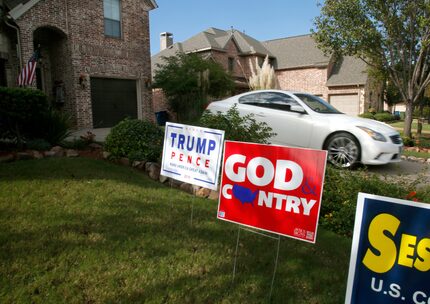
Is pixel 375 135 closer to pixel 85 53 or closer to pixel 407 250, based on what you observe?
pixel 407 250

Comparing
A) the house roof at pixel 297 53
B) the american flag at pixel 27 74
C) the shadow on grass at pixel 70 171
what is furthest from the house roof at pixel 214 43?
the shadow on grass at pixel 70 171

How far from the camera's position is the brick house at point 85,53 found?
12625mm

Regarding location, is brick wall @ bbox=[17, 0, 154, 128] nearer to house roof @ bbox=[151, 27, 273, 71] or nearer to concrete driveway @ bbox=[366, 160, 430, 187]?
house roof @ bbox=[151, 27, 273, 71]

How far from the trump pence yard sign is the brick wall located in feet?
41.4

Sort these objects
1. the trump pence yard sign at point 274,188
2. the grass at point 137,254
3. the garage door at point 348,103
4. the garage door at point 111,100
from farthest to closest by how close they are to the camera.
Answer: the garage door at point 348,103 < the garage door at point 111,100 < the grass at point 137,254 < the trump pence yard sign at point 274,188

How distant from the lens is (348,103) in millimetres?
29156

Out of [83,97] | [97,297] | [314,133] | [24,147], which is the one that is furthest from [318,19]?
[97,297]

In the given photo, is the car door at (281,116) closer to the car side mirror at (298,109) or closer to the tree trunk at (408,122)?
the car side mirror at (298,109)

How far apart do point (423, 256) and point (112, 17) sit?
16362mm

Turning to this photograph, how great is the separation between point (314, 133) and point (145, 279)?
5.23 meters

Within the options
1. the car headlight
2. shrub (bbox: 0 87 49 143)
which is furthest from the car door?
shrub (bbox: 0 87 49 143)

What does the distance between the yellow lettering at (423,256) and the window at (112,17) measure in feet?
51.8

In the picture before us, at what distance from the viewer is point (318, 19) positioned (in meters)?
13.6

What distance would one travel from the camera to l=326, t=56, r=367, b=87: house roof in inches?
1101
